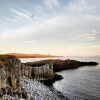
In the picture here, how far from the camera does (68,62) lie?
13738 centimetres

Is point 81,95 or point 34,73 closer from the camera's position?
point 81,95

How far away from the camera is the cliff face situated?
2855 cm

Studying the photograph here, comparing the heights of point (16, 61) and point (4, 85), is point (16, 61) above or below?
above

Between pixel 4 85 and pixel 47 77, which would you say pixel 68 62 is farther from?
pixel 4 85

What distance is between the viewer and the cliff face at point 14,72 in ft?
93.7

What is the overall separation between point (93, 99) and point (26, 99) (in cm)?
1717

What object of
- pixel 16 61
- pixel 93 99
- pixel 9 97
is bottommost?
pixel 93 99

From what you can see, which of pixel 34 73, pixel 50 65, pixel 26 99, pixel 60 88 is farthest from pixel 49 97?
pixel 50 65

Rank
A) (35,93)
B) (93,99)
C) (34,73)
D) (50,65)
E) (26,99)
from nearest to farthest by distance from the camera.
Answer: (26,99) < (35,93) < (93,99) < (34,73) < (50,65)

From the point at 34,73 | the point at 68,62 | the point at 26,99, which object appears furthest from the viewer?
the point at 68,62

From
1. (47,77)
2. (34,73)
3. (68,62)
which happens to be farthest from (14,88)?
(68,62)

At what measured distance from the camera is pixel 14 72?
123 ft

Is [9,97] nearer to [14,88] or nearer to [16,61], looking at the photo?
[14,88]

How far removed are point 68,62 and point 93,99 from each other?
98273 mm
